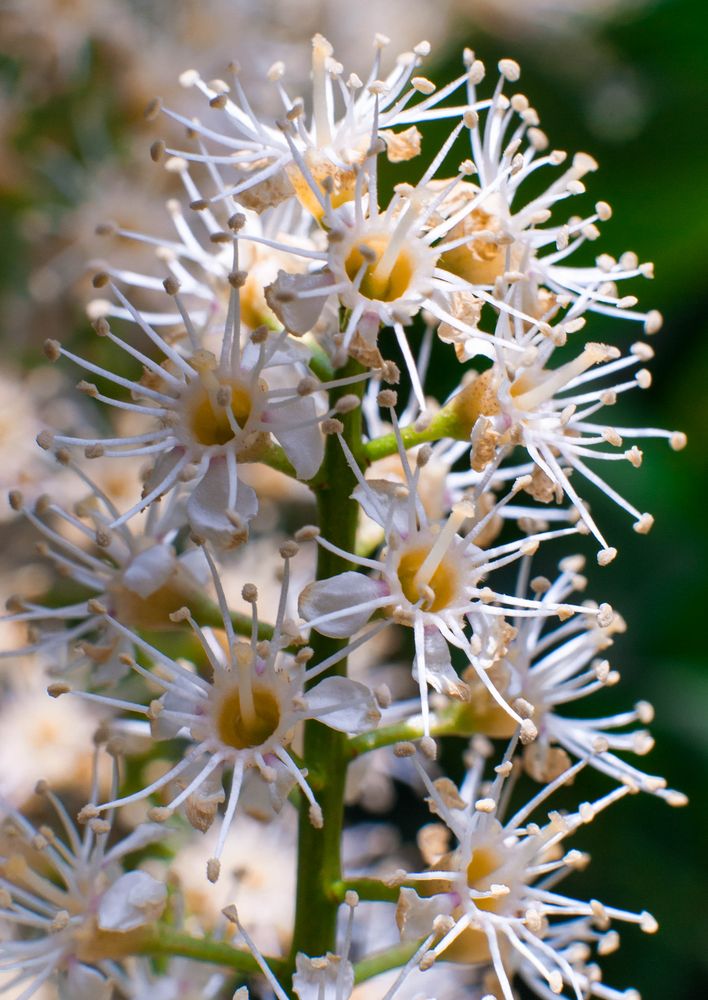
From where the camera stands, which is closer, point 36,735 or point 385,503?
point 385,503

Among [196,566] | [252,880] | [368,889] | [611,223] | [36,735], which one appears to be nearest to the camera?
[368,889]

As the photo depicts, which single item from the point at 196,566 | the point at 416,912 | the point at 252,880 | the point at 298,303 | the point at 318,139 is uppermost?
the point at 318,139

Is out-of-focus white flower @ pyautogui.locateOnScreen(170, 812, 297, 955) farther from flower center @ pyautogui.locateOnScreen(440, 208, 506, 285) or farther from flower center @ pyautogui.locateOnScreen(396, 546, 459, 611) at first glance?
flower center @ pyautogui.locateOnScreen(440, 208, 506, 285)

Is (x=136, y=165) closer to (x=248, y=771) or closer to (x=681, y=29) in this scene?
(x=681, y=29)

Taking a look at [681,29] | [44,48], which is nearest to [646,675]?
[681,29]

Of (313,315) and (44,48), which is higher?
(44,48)

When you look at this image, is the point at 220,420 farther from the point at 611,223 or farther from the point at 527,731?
the point at 611,223

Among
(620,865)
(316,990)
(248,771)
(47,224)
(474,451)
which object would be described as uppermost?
(47,224)

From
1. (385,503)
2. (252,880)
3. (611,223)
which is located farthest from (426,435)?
(611,223)
